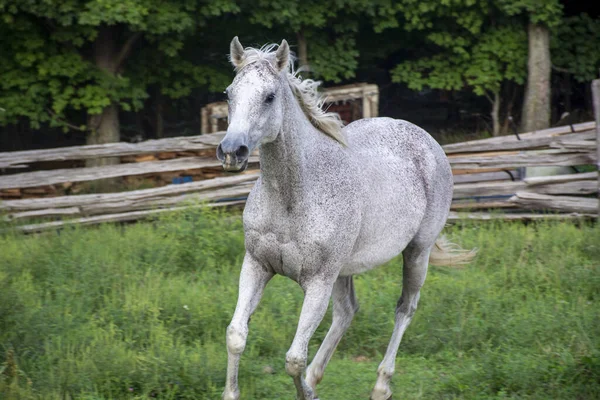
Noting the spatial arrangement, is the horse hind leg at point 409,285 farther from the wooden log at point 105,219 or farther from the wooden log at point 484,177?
the wooden log at point 484,177

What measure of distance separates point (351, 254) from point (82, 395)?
191cm

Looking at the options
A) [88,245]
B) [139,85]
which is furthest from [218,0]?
[88,245]

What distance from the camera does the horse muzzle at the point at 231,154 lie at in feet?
12.1

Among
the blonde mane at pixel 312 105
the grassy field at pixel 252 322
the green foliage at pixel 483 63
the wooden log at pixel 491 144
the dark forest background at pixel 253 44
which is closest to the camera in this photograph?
the blonde mane at pixel 312 105

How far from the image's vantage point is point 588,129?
34.9 feet

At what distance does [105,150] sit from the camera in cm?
1022

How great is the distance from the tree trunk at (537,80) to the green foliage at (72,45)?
16.5 ft

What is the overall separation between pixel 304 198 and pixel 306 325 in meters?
0.72

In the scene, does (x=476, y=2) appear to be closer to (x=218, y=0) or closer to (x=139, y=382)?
(x=218, y=0)

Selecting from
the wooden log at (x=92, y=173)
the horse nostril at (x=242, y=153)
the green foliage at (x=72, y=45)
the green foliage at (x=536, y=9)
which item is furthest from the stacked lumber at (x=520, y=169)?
the horse nostril at (x=242, y=153)

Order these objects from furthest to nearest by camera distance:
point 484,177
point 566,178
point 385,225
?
point 484,177 → point 566,178 → point 385,225

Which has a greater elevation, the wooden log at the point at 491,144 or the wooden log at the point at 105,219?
the wooden log at the point at 491,144

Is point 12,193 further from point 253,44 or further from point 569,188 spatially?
point 569,188

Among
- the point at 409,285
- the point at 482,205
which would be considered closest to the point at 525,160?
the point at 482,205
